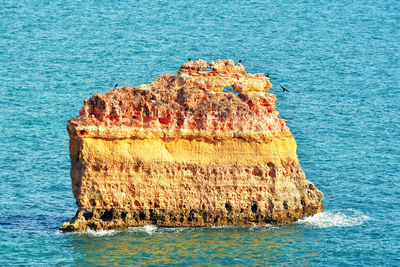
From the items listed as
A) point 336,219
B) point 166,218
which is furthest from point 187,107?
point 336,219

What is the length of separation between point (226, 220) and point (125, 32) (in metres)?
61.6

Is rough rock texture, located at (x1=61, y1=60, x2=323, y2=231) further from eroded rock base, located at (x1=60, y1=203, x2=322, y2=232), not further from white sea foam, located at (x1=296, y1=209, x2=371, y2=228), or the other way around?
white sea foam, located at (x1=296, y1=209, x2=371, y2=228)

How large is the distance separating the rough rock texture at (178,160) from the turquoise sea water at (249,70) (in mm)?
1272

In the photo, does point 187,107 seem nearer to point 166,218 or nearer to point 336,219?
point 166,218

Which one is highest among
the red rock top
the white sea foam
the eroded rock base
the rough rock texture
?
the red rock top

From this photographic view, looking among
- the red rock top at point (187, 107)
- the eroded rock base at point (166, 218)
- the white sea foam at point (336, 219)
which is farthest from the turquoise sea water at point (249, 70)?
the red rock top at point (187, 107)

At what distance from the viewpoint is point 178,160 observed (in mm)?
51531

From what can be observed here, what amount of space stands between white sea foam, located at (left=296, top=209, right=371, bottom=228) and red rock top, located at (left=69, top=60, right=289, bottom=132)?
18.2ft

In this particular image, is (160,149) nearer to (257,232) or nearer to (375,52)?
(257,232)

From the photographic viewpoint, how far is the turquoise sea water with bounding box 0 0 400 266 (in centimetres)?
4966

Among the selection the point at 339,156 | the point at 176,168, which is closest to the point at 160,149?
the point at 176,168

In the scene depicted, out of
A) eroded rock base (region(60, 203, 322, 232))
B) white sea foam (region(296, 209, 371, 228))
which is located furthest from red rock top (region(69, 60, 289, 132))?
white sea foam (region(296, 209, 371, 228))

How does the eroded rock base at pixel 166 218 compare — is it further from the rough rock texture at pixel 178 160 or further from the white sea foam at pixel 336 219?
the white sea foam at pixel 336 219

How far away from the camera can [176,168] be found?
2025 inches
